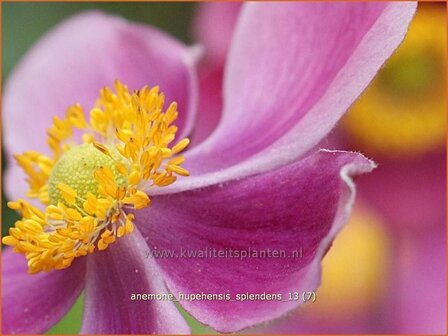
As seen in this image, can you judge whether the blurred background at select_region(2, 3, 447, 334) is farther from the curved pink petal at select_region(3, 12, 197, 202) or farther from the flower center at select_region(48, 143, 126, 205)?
the flower center at select_region(48, 143, 126, 205)

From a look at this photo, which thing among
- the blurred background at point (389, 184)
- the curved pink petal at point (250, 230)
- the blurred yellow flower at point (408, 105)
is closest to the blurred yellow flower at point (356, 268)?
the blurred background at point (389, 184)

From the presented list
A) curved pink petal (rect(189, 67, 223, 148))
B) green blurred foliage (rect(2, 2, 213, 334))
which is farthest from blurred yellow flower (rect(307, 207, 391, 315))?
green blurred foliage (rect(2, 2, 213, 334))

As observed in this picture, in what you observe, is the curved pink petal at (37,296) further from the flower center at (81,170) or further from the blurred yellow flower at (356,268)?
the blurred yellow flower at (356,268)

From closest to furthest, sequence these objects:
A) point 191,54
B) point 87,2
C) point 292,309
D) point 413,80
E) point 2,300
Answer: point 292,309 < point 2,300 < point 191,54 < point 87,2 < point 413,80

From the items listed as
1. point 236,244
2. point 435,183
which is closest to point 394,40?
point 236,244

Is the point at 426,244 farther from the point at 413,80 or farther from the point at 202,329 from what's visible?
the point at 202,329

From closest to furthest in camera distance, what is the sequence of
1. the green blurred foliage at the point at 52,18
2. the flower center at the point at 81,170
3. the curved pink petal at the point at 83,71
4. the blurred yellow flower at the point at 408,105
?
the flower center at the point at 81,170 < the curved pink petal at the point at 83,71 < the green blurred foliage at the point at 52,18 < the blurred yellow flower at the point at 408,105

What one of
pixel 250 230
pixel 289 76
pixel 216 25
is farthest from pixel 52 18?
pixel 250 230
